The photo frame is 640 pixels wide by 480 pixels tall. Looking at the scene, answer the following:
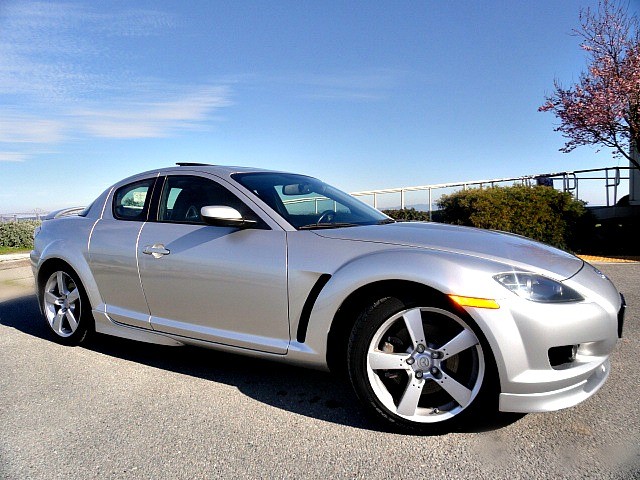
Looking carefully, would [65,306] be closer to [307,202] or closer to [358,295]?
[307,202]

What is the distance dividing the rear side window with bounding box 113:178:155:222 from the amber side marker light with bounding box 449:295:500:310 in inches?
98.6

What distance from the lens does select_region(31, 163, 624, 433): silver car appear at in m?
2.47

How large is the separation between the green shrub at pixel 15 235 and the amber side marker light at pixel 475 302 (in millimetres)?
15996

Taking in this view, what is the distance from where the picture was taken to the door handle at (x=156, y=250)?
3.50 m

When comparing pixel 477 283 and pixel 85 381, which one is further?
pixel 85 381

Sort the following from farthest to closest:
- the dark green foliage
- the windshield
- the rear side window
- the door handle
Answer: the dark green foliage < the rear side window < the door handle < the windshield

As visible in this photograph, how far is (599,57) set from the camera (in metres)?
11.7

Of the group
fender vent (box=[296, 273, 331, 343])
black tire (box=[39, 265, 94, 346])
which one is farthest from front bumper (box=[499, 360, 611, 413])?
black tire (box=[39, 265, 94, 346])

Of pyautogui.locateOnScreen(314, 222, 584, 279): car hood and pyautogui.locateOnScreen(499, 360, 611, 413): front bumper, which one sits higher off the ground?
pyautogui.locateOnScreen(314, 222, 584, 279): car hood

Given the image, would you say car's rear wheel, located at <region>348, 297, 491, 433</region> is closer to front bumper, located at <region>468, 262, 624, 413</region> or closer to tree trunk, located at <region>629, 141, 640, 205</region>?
front bumper, located at <region>468, 262, 624, 413</region>

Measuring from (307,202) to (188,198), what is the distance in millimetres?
905

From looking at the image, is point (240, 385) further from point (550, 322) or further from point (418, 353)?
point (550, 322)

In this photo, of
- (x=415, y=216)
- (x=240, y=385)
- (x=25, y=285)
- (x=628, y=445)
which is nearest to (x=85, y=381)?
(x=240, y=385)

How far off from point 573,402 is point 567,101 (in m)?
11.8
